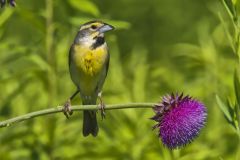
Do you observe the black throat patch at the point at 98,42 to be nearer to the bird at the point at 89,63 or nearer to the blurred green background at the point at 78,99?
the bird at the point at 89,63

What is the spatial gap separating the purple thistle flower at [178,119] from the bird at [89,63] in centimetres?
125

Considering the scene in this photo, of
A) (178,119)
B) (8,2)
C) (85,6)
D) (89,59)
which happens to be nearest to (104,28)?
(89,59)

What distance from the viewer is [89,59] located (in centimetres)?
620

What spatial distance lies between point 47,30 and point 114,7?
6524 mm

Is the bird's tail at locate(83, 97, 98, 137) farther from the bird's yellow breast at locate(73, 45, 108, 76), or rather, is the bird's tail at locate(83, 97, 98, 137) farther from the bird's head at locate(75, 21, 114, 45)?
the bird's head at locate(75, 21, 114, 45)

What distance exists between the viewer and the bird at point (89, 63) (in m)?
6.18

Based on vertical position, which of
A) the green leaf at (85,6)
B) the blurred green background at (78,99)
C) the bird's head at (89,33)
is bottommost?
the blurred green background at (78,99)

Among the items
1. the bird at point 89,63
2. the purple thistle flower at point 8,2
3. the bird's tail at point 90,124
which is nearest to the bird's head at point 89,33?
the bird at point 89,63

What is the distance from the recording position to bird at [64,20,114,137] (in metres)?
6.18

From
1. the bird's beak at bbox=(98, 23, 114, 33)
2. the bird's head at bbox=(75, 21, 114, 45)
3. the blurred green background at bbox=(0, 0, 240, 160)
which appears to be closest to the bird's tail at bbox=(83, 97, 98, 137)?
the blurred green background at bbox=(0, 0, 240, 160)

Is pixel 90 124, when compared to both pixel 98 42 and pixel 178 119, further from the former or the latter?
pixel 178 119

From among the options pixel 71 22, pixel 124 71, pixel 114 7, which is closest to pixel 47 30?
pixel 71 22

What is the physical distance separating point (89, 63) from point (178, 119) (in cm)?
142

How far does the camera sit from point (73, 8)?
678 cm
